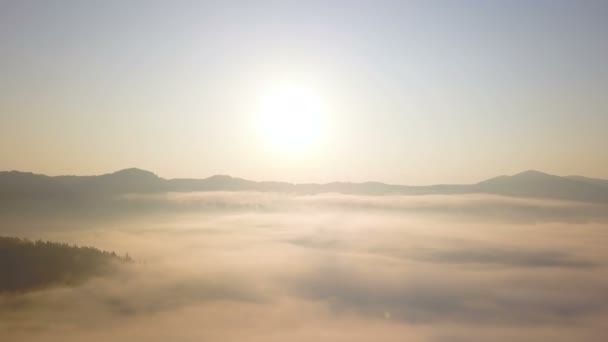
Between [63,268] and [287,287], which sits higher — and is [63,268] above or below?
above

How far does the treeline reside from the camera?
9238 cm

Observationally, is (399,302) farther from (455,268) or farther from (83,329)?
(83,329)

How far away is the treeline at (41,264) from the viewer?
92.4 metres

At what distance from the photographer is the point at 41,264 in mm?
98125

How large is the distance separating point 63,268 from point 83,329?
33.4 meters

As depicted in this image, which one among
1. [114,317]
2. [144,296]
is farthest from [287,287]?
[114,317]

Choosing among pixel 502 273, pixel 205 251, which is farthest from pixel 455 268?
pixel 205 251

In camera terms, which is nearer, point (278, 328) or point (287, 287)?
point (278, 328)

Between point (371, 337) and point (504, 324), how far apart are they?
1187 inches

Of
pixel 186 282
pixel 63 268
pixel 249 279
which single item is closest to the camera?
pixel 63 268

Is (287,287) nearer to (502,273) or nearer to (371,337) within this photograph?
(371,337)

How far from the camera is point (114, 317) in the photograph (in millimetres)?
81062

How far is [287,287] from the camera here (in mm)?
117375

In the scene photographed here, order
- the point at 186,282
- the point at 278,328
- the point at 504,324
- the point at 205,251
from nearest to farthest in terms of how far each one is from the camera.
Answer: the point at 278,328 → the point at 504,324 → the point at 186,282 → the point at 205,251
